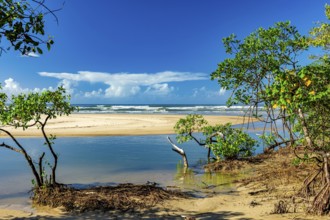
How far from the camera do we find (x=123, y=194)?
1083 centimetres

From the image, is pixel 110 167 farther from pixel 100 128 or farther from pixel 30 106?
pixel 100 128

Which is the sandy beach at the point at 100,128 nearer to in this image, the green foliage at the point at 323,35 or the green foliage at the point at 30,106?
the green foliage at the point at 323,35

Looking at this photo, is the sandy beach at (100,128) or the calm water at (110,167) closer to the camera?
the calm water at (110,167)

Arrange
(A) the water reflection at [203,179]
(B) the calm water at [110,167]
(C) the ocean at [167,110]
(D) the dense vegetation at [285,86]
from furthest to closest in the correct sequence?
(C) the ocean at [167,110], (B) the calm water at [110,167], (A) the water reflection at [203,179], (D) the dense vegetation at [285,86]

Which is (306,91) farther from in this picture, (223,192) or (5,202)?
(5,202)

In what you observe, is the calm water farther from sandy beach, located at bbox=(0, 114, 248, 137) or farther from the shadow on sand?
sandy beach, located at bbox=(0, 114, 248, 137)

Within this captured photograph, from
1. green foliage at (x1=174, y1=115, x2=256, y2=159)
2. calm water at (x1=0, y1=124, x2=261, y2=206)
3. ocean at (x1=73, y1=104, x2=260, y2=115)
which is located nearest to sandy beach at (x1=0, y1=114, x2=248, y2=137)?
green foliage at (x1=174, y1=115, x2=256, y2=159)

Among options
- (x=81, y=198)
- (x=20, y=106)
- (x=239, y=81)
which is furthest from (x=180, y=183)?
(x=20, y=106)

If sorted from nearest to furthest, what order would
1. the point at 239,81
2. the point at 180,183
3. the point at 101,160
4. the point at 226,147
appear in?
the point at 239,81 → the point at 180,183 → the point at 226,147 → the point at 101,160

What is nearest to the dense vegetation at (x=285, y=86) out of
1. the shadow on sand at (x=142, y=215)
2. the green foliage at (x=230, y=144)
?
the shadow on sand at (x=142, y=215)

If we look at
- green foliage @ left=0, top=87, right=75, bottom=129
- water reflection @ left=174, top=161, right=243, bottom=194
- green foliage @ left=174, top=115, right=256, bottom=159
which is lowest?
water reflection @ left=174, top=161, right=243, bottom=194

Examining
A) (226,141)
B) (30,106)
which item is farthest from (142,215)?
(226,141)

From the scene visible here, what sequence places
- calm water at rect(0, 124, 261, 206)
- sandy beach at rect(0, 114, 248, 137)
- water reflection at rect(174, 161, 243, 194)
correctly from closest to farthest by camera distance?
1. water reflection at rect(174, 161, 243, 194)
2. calm water at rect(0, 124, 261, 206)
3. sandy beach at rect(0, 114, 248, 137)

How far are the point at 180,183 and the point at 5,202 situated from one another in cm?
670
